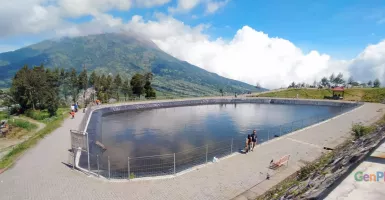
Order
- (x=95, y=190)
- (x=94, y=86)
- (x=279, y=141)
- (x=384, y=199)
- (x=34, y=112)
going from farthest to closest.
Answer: (x=94, y=86), (x=34, y=112), (x=279, y=141), (x=95, y=190), (x=384, y=199)

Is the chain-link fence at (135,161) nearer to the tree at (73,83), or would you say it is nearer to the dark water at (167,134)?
the dark water at (167,134)

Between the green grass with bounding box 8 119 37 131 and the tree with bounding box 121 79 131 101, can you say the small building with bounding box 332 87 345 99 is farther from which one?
the green grass with bounding box 8 119 37 131

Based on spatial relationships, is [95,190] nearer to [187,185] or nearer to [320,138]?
[187,185]

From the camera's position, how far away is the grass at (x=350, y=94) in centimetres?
4706

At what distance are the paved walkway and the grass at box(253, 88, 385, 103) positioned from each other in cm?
4219

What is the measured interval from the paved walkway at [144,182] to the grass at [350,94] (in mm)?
42193

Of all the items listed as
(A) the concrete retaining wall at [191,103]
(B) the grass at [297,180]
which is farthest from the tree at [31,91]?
(B) the grass at [297,180]

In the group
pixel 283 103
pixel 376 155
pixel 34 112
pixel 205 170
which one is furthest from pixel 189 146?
pixel 283 103

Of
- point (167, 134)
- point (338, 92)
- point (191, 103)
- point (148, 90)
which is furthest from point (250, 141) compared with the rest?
point (338, 92)

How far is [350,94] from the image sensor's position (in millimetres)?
52219

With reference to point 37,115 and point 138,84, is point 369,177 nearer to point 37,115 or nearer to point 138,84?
point 37,115

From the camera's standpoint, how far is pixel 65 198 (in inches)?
346

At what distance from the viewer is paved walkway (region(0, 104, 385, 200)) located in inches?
358

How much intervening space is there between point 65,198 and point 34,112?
29.3 meters
